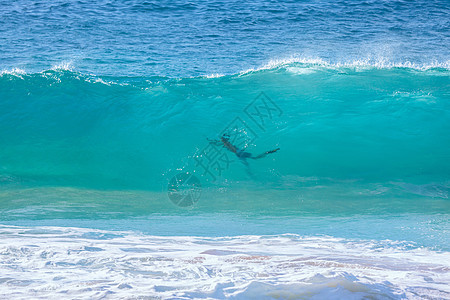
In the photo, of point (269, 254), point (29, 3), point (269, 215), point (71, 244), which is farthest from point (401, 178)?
point (29, 3)

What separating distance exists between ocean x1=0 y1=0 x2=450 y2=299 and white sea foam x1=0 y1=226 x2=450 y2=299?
0.06 ft

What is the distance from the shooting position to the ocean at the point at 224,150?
10.5ft

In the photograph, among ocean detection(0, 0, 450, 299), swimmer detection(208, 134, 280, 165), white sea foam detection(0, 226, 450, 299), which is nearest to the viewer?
white sea foam detection(0, 226, 450, 299)

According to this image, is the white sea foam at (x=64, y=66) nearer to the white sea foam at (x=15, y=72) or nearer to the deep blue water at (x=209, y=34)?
the deep blue water at (x=209, y=34)

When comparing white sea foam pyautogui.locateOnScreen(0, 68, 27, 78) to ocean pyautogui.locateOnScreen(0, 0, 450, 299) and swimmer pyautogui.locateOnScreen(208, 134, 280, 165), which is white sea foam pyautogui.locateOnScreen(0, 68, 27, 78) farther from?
swimmer pyautogui.locateOnScreen(208, 134, 280, 165)

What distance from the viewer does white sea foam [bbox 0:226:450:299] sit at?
2740 millimetres

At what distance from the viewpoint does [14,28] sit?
11.4m

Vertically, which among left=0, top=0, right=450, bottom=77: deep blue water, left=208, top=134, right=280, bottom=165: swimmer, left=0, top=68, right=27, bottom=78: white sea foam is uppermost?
left=0, top=0, right=450, bottom=77: deep blue water

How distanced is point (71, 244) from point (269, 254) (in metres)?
1.82

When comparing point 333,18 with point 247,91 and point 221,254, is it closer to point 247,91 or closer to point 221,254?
point 247,91

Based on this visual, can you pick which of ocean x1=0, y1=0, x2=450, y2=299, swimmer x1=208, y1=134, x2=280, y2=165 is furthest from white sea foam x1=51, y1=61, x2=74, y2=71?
swimmer x1=208, y1=134, x2=280, y2=165

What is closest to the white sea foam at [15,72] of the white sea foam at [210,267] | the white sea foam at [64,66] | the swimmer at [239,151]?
the white sea foam at [64,66]

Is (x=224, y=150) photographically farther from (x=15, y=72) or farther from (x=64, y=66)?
(x=15, y=72)

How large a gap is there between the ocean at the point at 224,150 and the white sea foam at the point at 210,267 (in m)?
0.02
